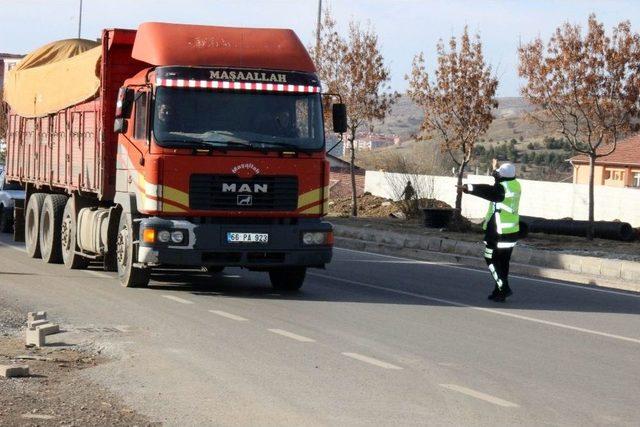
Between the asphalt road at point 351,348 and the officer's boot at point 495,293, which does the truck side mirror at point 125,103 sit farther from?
the officer's boot at point 495,293

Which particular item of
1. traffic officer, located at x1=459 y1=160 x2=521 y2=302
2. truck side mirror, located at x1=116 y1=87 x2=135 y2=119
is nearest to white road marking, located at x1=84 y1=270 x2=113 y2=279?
truck side mirror, located at x1=116 y1=87 x2=135 y2=119

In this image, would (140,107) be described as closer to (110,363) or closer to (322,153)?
(322,153)

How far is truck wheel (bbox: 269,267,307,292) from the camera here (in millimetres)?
16766

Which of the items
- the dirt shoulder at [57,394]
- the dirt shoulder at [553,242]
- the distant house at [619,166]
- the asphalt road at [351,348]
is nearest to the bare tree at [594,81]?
the dirt shoulder at [553,242]

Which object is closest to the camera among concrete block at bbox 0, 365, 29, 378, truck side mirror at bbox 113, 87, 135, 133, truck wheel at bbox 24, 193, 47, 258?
concrete block at bbox 0, 365, 29, 378

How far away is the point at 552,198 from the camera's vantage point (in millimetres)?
45750

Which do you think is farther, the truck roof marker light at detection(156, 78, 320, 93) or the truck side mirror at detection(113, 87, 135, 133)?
the truck side mirror at detection(113, 87, 135, 133)

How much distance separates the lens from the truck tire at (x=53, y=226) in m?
19.9

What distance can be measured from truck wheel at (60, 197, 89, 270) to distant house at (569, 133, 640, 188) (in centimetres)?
5664

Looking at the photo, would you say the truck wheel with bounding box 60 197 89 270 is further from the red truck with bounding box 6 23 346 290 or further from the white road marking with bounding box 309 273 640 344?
the white road marking with bounding box 309 273 640 344

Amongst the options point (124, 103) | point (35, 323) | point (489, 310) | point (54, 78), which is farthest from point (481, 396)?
point (54, 78)

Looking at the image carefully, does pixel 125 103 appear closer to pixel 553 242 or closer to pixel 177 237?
pixel 177 237

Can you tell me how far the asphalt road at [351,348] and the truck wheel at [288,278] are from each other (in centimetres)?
23

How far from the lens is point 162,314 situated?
13570mm
